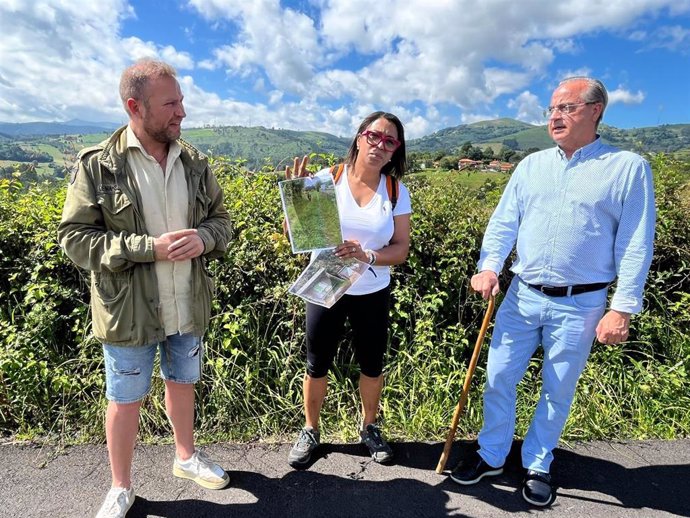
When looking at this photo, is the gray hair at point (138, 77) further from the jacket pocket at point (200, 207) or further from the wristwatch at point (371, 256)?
the wristwatch at point (371, 256)

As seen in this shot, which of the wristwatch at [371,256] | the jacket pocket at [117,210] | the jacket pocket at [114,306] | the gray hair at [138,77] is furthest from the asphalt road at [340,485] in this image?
the gray hair at [138,77]

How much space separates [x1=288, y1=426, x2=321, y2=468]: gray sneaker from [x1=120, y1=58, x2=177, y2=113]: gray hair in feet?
7.44

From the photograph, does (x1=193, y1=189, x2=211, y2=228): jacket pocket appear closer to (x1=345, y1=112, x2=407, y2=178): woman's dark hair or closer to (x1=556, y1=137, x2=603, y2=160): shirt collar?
(x1=345, y1=112, x2=407, y2=178): woman's dark hair

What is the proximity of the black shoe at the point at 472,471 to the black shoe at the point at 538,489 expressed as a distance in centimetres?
19

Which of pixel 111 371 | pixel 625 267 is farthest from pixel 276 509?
pixel 625 267

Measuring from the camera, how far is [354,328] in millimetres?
2740

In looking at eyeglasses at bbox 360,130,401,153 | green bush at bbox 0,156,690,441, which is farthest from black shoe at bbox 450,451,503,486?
eyeglasses at bbox 360,130,401,153

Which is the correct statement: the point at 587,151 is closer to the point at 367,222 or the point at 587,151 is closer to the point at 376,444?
the point at 367,222

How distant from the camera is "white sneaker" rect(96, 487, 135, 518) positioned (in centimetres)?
227

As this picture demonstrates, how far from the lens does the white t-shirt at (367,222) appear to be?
2543 millimetres

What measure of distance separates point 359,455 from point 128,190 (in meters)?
2.23

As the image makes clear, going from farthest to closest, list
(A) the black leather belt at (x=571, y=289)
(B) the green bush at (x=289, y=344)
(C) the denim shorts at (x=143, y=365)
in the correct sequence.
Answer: (B) the green bush at (x=289, y=344) → (A) the black leather belt at (x=571, y=289) → (C) the denim shorts at (x=143, y=365)

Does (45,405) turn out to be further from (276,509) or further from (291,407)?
(276,509)

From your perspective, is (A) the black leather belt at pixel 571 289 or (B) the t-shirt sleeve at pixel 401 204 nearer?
(A) the black leather belt at pixel 571 289
